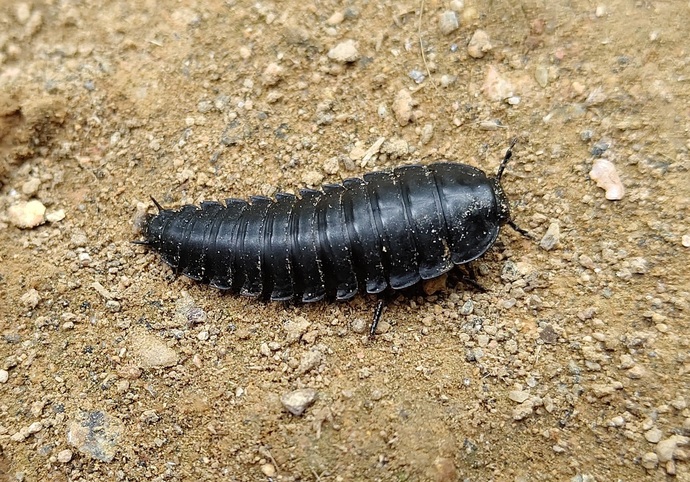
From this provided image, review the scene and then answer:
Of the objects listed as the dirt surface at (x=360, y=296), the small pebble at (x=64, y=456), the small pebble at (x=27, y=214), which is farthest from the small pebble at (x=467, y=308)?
the small pebble at (x=27, y=214)

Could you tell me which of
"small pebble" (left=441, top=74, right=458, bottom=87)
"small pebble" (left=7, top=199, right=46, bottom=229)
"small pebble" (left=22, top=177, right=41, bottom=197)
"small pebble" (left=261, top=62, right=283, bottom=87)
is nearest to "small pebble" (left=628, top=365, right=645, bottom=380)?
"small pebble" (left=441, top=74, right=458, bottom=87)

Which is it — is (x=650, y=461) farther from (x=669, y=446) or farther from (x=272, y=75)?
(x=272, y=75)

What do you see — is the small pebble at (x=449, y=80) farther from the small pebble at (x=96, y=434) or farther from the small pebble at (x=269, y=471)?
the small pebble at (x=96, y=434)

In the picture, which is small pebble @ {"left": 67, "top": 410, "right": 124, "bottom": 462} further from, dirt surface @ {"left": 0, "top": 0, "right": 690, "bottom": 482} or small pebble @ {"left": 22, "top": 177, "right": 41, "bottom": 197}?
small pebble @ {"left": 22, "top": 177, "right": 41, "bottom": 197}

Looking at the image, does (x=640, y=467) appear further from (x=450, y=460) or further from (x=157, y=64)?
(x=157, y=64)

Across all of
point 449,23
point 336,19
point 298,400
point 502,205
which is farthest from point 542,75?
point 298,400

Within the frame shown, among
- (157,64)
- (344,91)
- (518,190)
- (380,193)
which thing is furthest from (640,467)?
(157,64)
